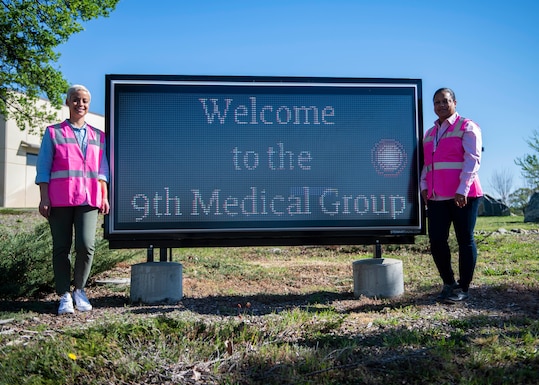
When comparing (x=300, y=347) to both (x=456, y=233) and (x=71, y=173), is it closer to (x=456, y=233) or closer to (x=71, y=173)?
(x=456, y=233)

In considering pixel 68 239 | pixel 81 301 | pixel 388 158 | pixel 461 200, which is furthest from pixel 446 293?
pixel 68 239

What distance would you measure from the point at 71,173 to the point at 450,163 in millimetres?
3365

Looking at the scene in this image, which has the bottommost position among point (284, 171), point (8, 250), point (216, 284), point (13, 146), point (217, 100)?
point (216, 284)

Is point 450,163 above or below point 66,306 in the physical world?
above

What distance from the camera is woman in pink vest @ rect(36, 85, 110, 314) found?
14.2 feet

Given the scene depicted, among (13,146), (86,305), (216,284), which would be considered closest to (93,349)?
(86,305)

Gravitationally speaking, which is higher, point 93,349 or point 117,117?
point 117,117

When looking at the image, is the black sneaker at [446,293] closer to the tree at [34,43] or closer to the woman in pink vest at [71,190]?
the woman in pink vest at [71,190]

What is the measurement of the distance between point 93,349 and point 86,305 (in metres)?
1.78

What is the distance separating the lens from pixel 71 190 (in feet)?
14.2

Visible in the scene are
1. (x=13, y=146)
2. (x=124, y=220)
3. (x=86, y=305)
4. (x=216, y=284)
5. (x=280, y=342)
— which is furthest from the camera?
(x=13, y=146)

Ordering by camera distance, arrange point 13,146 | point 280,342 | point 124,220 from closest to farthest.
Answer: point 280,342
point 124,220
point 13,146

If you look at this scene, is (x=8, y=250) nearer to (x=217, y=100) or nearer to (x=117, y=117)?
(x=117, y=117)

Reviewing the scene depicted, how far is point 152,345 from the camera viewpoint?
288 cm
